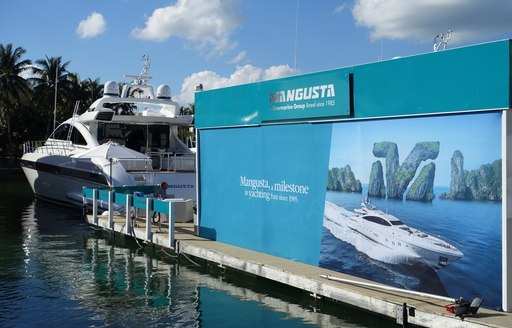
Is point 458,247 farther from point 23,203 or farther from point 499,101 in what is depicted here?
point 23,203

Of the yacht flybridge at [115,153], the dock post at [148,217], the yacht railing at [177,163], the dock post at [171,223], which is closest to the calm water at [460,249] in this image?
the dock post at [171,223]

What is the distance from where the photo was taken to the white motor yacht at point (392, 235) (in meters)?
7.47

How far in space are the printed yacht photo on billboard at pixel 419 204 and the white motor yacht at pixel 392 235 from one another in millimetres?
13

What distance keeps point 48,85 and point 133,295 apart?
5058 centimetres

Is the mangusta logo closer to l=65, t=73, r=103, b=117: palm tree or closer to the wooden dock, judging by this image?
the wooden dock

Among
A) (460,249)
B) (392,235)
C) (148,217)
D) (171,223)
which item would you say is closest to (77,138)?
(148,217)

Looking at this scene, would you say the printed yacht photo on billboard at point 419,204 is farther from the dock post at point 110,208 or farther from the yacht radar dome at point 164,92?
the yacht radar dome at point 164,92

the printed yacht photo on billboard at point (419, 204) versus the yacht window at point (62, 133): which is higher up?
the yacht window at point (62, 133)

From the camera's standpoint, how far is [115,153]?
818 inches

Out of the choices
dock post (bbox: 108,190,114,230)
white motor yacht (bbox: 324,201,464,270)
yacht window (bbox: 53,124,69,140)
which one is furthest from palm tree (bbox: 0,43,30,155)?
white motor yacht (bbox: 324,201,464,270)

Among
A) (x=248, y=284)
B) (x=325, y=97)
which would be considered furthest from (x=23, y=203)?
(x=325, y=97)

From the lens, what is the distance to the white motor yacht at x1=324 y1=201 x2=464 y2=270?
747 centimetres

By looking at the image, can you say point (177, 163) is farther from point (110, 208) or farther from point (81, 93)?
point (81, 93)

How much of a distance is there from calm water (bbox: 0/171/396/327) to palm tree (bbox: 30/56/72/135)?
44.0 m
